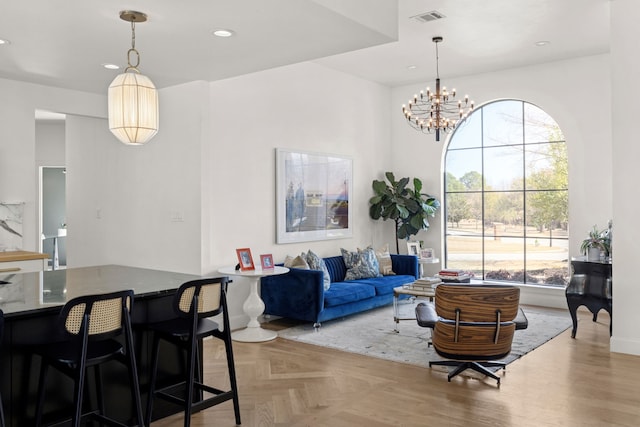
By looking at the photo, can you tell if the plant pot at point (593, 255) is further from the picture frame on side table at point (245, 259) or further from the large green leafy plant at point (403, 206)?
the picture frame on side table at point (245, 259)

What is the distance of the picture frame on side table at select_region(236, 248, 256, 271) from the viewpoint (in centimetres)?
586

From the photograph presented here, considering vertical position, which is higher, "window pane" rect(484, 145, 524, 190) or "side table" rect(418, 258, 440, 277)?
"window pane" rect(484, 145, 524, 190)

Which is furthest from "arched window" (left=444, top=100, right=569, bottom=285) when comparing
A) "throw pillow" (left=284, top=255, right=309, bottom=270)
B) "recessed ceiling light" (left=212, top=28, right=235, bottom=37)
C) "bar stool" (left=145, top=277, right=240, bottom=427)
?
"bar stool" (left=145, top=277, right=240, bottom=427)

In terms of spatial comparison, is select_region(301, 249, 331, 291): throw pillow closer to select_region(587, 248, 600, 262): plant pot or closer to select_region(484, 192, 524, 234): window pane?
select_region(587, 248, 600, 262): plant pot

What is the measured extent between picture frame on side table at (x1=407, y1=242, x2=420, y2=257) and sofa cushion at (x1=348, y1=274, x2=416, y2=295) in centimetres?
80

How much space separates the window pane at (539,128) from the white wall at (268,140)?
8.29 feet

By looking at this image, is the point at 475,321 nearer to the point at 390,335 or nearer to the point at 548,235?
the point at 390,335

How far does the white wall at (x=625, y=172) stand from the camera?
16.5 feet

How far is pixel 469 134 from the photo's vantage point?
8969mm

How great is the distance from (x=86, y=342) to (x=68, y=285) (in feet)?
3.01

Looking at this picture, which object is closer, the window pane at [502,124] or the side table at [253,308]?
the side table at [253,308]

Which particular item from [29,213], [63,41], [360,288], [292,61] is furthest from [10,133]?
[360,288]

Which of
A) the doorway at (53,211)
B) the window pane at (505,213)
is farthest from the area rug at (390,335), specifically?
the doorway at (53,211)

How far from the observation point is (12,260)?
5316mm
